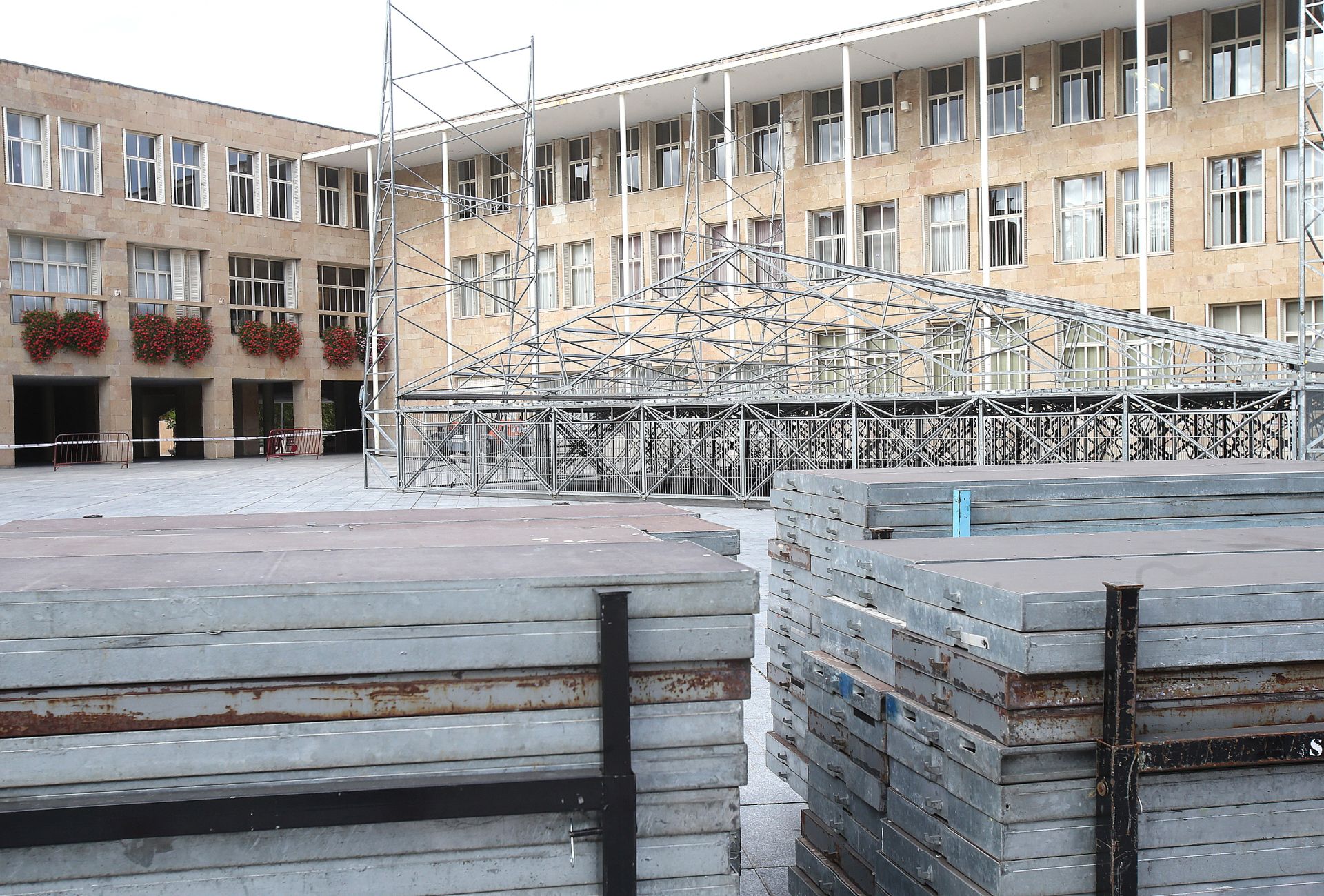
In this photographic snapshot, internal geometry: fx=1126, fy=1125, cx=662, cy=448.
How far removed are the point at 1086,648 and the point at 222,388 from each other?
37.2 m

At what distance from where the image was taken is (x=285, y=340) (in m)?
38.0

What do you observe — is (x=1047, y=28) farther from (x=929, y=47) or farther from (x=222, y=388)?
(x=222, y=388)

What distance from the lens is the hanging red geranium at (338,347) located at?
3934 centimetres

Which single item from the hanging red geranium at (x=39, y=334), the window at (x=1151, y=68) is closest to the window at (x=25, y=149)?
the hanging red geranium at (x=39, y=334)

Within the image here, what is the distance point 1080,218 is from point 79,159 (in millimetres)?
28123

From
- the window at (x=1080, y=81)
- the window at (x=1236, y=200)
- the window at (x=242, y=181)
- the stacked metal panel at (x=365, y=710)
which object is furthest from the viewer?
the window at (x=242, y=181)

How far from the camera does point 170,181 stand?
3506 centimetres

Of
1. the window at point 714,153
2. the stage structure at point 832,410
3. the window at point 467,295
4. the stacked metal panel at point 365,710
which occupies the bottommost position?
the stacked metal panel at point 365,710

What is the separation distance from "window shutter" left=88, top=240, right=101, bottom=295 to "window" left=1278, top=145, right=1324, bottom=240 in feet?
104

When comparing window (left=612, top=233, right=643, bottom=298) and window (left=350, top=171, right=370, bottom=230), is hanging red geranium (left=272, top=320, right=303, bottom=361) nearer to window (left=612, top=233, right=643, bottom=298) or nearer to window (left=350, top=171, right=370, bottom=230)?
window (left=350, top=171, right=370, bottom=230)

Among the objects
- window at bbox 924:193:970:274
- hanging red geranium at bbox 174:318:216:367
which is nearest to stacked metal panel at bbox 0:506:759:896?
window at bbox 924:193:970:274

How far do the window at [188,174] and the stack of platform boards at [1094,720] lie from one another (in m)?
37.1

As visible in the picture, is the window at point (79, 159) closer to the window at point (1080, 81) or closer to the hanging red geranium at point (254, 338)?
the hanging red geranium at point (254, 338)

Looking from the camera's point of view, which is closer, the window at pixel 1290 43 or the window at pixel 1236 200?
the window at pixel 1290 43
